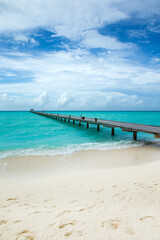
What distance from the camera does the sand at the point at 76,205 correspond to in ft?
8.00

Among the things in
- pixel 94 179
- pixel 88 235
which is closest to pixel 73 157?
pixel 94 179

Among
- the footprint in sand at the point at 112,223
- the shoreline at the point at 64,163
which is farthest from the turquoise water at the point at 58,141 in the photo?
the footprint in sand at the point at 112,223

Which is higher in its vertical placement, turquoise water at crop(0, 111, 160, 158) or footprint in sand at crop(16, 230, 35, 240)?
footprint in sand at crop(16, 230, 35, 240)

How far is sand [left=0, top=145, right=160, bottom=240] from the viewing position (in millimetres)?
2438

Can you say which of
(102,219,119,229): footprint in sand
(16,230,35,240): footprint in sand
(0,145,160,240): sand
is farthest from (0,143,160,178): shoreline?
(102,219,119,229): footprint in sand

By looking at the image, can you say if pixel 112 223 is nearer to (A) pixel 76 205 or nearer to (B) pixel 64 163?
(A) pixel 76 205

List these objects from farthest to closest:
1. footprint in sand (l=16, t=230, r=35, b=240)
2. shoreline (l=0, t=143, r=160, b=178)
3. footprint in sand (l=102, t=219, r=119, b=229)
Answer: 1. shoreline (l=0, t=143, r=160, b=178)
2. footprint in sand (l=102, t=219, r=119, b=229)
3. footprint in sand (l=16, t=230, r=35, b=240)

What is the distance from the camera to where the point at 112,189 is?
4.27m

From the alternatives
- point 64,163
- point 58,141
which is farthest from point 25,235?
point 58,141

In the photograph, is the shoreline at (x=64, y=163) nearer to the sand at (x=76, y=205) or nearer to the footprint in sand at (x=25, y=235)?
the sand at (x=76, y=205)

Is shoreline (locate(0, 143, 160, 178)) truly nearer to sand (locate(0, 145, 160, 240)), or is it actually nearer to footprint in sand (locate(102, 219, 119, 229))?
sand (locate(0, 145, 160, 240))

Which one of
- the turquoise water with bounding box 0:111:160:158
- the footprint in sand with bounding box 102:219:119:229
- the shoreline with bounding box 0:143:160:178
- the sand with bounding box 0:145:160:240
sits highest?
the footprint in sand with bounding box 102:219:119:229

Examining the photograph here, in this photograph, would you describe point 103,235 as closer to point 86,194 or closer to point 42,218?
point 42,218

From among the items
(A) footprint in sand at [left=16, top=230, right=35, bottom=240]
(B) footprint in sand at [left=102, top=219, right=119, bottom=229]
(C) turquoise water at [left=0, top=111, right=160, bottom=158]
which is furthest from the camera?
(C) turquoise water at [left=0, top=111, right=160, bottom=158]
